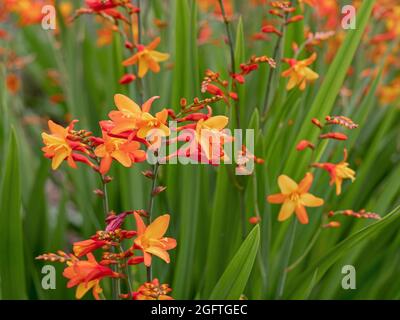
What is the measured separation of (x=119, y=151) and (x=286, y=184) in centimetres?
45

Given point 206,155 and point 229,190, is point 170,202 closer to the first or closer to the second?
point 229,190

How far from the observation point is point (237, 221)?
5.97 ft

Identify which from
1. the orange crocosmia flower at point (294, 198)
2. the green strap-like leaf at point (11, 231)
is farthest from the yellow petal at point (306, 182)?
the green strap-like leaf at point (11, 231)

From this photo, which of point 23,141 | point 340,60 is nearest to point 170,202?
point 340,60

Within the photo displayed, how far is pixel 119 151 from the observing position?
3.83 feet

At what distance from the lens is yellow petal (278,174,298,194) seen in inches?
56.3

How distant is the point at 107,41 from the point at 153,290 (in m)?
1.99

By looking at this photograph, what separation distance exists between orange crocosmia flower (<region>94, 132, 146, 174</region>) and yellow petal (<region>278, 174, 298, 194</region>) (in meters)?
0.39

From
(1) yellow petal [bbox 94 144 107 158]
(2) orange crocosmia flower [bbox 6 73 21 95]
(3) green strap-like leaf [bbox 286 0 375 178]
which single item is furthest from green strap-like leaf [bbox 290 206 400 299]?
(2) orange crocosmia flower [bbox 6 73 21 95]

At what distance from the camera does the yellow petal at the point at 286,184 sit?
4.69 ft

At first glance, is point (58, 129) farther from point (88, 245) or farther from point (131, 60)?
point (131, 60)

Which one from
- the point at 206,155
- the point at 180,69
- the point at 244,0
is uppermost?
the point at 244,0

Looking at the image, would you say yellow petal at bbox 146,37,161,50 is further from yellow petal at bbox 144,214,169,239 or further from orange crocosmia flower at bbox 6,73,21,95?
orange crocosmia flower at bbox 6,73,21,95

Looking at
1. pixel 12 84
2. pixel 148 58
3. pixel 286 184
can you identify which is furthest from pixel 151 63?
pixel 12 84
